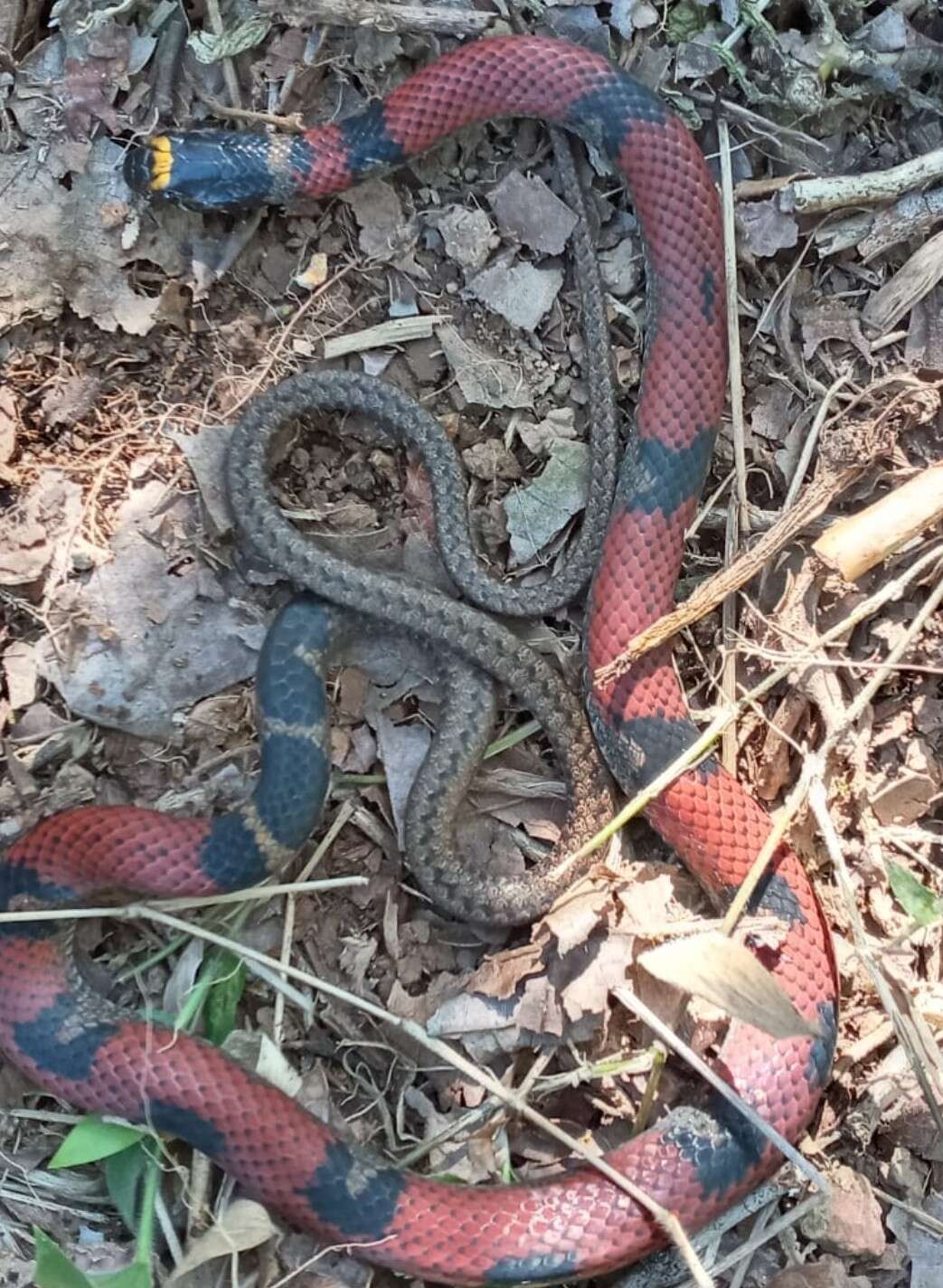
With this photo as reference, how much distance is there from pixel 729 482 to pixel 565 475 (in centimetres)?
58

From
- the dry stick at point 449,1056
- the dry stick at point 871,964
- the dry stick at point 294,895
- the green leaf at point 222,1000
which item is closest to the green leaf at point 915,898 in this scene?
the dry stick at point 871,964

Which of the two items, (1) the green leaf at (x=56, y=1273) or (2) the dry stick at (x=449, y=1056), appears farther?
(2) the dry stick at (x=449, y=1056)

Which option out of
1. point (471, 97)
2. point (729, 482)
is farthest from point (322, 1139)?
point (471, 97)

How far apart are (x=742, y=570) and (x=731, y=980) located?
139cm

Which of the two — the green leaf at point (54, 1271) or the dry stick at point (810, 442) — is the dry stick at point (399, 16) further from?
the green leaf at point (54, 1271)

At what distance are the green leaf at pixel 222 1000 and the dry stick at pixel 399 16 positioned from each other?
3.17m

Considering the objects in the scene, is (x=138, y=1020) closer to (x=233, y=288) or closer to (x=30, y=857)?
(x=30, y=857)

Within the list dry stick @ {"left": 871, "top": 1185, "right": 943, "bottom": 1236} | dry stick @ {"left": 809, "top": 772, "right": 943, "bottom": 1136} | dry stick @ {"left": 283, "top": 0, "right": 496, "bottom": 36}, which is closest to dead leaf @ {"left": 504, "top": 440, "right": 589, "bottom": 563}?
dry stick @ {"left": 809, "top": 772, "right": 943, "bottom": 1136}

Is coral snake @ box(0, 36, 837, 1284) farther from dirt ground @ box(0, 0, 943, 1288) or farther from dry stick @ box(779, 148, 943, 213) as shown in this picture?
dry stick @ box(779, 148, 943, 213)

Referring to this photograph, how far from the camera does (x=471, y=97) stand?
396cm

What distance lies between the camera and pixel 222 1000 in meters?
3.75

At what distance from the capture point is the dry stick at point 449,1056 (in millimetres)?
3430

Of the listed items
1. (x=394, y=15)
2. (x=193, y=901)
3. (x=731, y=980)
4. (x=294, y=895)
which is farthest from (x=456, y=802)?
(x=394, y=15)

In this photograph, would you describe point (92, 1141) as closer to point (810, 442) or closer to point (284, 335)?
point (284, 335)
